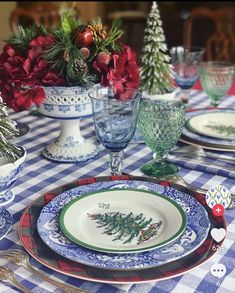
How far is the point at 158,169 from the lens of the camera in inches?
36.2

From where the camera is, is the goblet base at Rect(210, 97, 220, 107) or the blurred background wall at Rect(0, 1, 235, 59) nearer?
the goblet base at Rect(210, 97, 220, 107)

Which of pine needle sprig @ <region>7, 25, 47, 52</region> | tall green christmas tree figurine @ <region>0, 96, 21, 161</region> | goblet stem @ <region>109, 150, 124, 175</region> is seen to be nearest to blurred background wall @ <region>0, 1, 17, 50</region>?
pine needle sprig @ <region>7, 25, 47, 52</region>

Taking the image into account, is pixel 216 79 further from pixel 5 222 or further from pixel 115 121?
pixel 5 222

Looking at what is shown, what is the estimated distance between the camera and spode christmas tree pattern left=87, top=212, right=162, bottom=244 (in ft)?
2.13

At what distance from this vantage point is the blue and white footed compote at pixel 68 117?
936 millimetres

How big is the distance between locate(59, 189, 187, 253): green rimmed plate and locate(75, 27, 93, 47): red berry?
32cm

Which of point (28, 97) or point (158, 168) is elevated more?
point (28, 97)

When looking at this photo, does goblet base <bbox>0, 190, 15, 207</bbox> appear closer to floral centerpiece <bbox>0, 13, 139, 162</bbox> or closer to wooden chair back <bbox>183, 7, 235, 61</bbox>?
floral centerpiece <bbox>0, 13, 139, 162</bbox>

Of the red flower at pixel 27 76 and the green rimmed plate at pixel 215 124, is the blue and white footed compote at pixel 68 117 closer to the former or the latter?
the red flower at pixel 27 76

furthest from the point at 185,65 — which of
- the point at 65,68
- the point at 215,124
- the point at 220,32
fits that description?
the point at 220,32

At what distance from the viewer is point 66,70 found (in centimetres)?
90

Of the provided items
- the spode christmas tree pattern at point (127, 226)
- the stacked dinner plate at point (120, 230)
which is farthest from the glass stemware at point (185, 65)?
the spode christmas tree pattern at point (127, 226)

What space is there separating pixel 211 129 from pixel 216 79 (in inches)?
10.3

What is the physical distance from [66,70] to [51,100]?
8 cm
